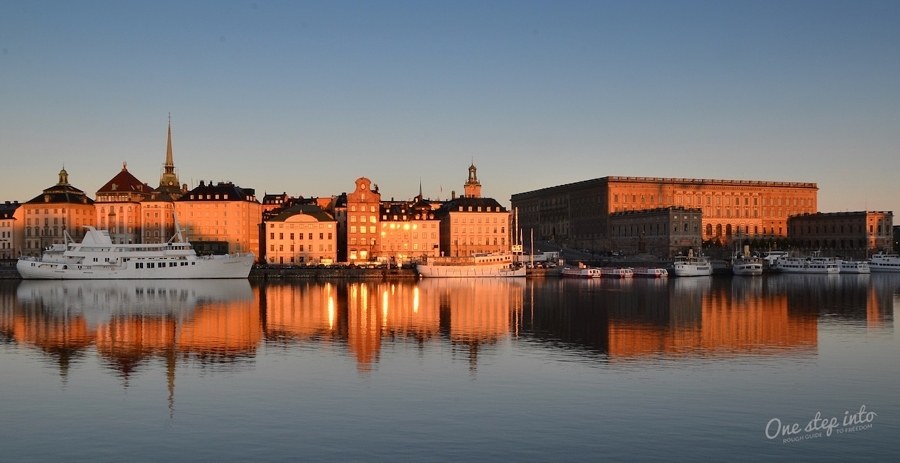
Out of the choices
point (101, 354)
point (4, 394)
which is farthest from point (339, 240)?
point (4, 394)

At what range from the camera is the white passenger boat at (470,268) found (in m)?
109

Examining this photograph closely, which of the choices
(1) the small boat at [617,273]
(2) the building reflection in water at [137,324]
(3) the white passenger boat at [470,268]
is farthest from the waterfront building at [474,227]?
(2) the building reflection in water at [137,324]

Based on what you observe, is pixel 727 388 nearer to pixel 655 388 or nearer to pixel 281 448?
pixel 655 388

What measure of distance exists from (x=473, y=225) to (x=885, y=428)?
108228mm

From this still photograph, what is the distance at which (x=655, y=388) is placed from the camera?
95.1ft

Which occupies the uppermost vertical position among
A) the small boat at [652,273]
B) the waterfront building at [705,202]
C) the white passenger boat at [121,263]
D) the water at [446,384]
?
the waterfront building at [705,202]

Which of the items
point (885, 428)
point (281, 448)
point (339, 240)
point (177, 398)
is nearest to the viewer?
point (281, 448)

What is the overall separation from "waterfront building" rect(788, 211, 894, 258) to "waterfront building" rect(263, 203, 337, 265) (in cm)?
9479

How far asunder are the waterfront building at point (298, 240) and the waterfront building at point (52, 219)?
30.4 metres

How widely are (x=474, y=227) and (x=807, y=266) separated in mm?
48318

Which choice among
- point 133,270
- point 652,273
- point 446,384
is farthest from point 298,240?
point 446,384

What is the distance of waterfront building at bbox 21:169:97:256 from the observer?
135m

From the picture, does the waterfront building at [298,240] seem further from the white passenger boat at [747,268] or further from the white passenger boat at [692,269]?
the white passenger boat at [747,268]

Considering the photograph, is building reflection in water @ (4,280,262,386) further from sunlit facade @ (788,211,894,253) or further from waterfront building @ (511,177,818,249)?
sunlit facade @ (788,211,894,253)
